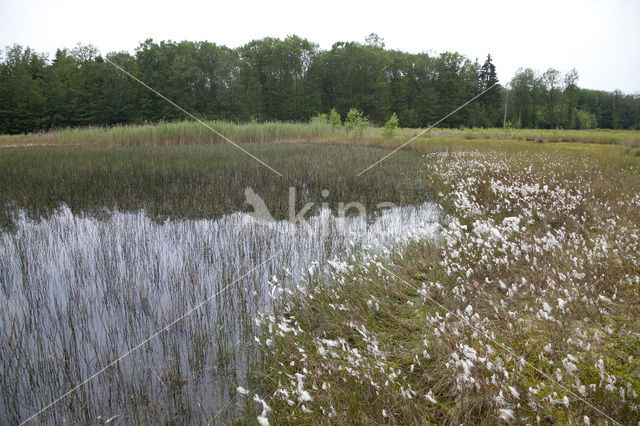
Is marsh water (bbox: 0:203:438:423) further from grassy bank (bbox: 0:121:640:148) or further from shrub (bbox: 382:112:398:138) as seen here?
shrub (bbox: 382:112:398:138)

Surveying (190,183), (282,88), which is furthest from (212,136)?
(282,88)

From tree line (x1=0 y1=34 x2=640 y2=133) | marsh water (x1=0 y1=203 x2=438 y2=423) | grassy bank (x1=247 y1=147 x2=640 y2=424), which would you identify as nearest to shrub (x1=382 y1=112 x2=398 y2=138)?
tree line (x1=0 y1=34 x2=640 y2=133)

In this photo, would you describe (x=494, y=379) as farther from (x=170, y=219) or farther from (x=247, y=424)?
(x=170, y=219)

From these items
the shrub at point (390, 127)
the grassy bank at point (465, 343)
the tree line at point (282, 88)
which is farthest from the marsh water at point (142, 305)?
the tree line at point (282, 88)

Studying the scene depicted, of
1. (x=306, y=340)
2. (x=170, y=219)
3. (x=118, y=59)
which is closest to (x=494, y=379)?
(x=306, y=340)

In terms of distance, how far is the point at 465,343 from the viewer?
282 cm

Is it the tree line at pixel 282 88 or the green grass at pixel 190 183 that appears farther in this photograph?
the tree line at pixel 282 88

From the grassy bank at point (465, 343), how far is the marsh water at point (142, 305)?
443mm

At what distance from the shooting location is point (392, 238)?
6.08 meters

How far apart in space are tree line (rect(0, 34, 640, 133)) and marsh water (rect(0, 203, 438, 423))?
74.7 ft

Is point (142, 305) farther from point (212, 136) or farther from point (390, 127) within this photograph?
point (390, 127)

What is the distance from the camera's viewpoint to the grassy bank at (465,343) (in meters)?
2.27

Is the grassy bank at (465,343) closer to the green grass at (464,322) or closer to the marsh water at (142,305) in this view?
the green grass at (464,322)

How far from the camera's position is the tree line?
26562 mm
